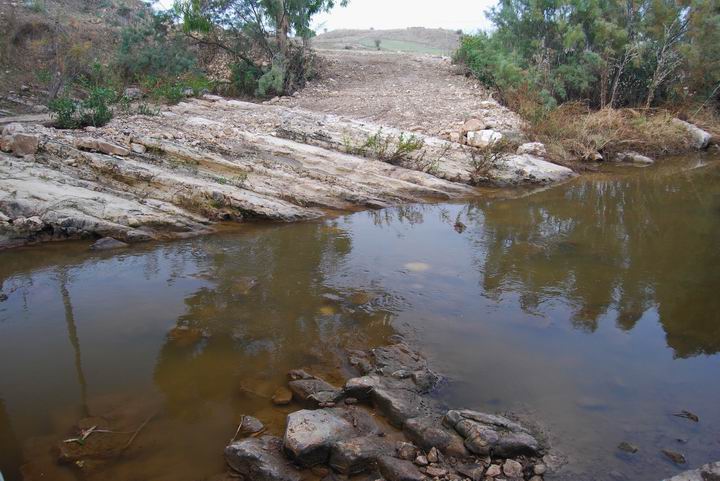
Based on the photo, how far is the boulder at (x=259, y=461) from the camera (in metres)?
2.98

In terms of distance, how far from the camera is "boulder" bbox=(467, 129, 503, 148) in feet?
37.0

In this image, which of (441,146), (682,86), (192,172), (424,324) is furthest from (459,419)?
(682,86)

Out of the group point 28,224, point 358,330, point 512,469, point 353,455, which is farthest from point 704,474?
point 28,224

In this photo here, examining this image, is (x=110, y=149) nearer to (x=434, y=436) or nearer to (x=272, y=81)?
(x=272, y=81)

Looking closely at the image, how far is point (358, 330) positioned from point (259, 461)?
189 centimetres

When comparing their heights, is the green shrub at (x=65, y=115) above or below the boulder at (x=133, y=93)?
below

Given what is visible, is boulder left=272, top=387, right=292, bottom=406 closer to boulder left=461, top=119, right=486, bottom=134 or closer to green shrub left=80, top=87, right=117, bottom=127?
green shrub left=80, top=87, right=117, bottom=127

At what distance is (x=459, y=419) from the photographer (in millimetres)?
3346

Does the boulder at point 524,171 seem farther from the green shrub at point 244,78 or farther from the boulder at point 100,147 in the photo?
the green shrub at point 244,78

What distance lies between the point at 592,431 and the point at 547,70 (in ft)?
44.2

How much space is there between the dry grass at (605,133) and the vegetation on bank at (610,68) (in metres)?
0.03

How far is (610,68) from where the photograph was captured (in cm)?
1464

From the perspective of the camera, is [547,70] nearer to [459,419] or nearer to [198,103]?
[198,103]

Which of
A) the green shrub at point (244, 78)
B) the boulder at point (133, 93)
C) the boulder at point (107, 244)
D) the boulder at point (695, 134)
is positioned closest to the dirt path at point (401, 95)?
the green shrub at point (244, 78)
